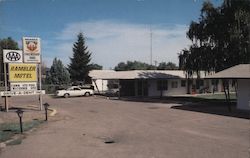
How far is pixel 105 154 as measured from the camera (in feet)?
36.1

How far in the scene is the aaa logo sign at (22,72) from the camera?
26406mm

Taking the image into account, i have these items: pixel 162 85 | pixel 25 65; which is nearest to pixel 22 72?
pixel 25 65

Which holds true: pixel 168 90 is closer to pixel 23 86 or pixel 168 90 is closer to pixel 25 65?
pixel 25 65

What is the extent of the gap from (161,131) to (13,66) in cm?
1493

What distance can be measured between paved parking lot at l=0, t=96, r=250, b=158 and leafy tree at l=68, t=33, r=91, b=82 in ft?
157

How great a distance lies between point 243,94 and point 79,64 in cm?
4637


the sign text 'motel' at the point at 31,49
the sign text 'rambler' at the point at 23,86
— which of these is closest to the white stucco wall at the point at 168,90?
the sign text 'motel' at the point at 31,49

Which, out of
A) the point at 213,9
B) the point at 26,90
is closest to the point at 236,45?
the point at 213,9

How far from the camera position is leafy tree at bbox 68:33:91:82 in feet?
223

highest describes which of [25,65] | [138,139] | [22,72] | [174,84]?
[25,65]

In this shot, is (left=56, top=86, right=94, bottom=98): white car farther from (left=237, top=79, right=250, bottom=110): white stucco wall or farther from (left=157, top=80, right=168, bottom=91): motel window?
(left=237, top=79, right=250, bottom=110): white stucco wall

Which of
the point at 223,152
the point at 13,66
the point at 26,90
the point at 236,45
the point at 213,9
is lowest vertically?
the point at 223,152

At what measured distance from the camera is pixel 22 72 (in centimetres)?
2673

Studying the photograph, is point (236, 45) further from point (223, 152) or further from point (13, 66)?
point (223, 152)
